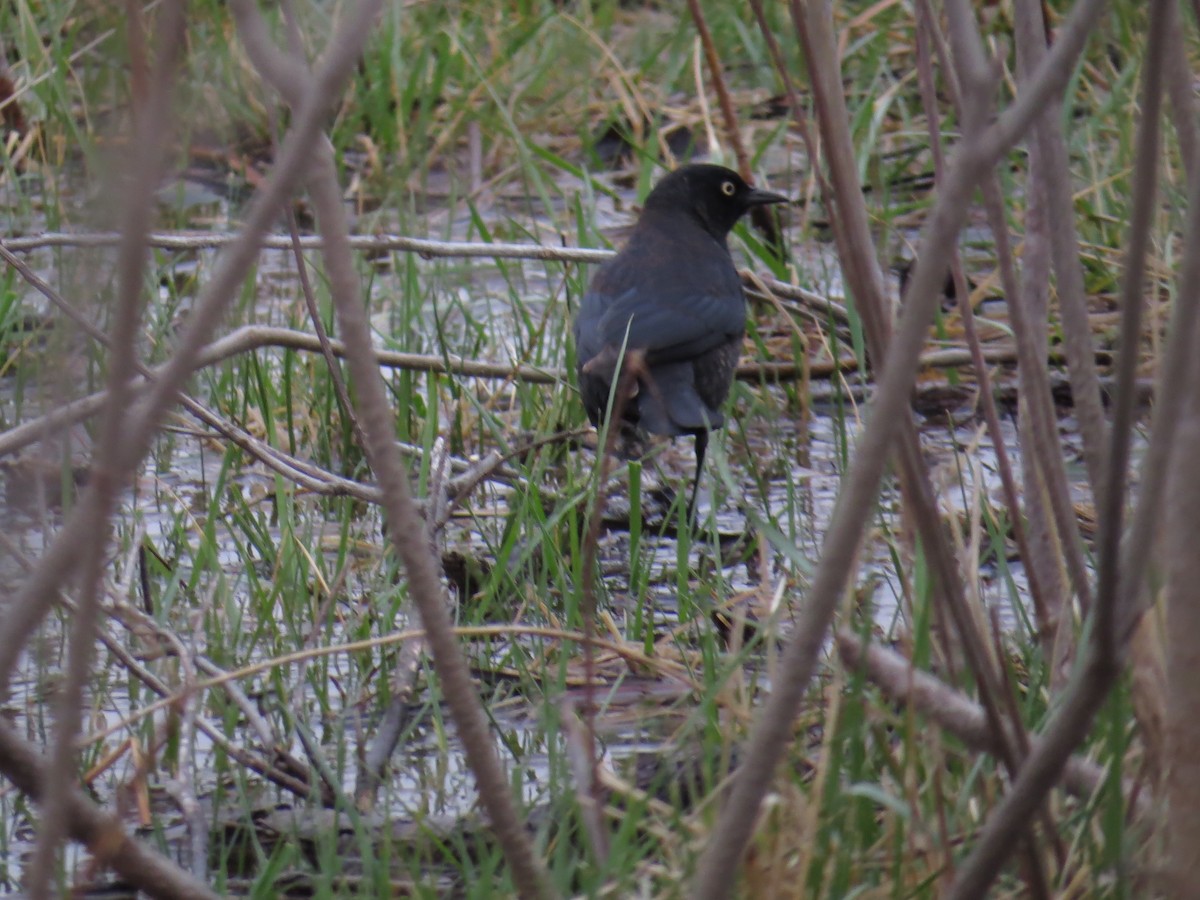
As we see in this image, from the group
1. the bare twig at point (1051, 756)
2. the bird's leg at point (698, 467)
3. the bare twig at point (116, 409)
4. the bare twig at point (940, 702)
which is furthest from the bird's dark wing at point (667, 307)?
the bare twig at point (116, 409)

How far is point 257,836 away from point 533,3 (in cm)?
574

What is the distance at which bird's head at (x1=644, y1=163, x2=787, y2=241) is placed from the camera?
578 centimetres

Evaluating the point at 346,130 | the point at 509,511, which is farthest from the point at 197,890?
the point at 346,130

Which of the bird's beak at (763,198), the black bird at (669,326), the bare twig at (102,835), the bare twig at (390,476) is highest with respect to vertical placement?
the bird's beak at (763,198)

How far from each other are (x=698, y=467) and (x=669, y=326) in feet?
2.11

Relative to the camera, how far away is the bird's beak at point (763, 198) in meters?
5.78

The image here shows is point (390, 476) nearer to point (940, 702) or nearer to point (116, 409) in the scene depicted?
point (116, 409)

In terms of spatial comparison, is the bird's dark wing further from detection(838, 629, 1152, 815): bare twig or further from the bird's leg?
detection(838, 629, 1152, 815): bare twig

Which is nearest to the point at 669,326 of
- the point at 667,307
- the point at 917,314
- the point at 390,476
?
the point at 667,307

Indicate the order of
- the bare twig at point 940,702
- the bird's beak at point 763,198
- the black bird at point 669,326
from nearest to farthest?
1. the bare twig at point 940,702
2. the black bird at point 669,326
3. the bird's beak at point 763,198

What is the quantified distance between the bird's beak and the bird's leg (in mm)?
1306

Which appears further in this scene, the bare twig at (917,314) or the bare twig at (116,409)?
the bare twig at (917,314)

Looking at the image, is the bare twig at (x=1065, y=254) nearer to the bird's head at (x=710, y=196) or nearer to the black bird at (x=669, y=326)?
the black bird at (x=669, y=326)

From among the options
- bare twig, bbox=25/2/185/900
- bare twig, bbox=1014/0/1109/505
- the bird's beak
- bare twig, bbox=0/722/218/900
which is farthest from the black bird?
bare twig, bbox=25/2/185/900
